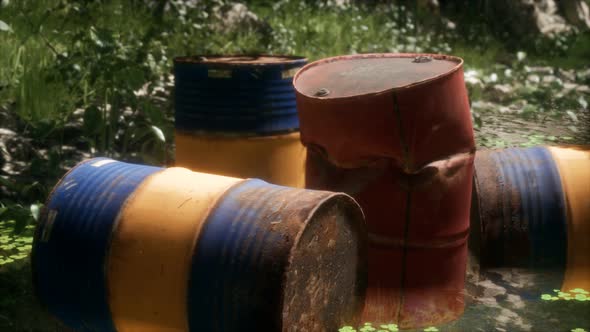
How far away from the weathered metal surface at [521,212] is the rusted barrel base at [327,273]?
0.86m

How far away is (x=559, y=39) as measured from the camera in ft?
34.6

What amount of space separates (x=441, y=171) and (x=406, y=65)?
2.14 ft

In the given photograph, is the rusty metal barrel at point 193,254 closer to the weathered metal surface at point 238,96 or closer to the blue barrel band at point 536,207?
the blue barrel band at point 536,207

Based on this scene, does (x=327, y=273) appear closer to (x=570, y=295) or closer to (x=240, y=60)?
(x=570, y=295)

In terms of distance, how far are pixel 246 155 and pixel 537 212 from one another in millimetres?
1461

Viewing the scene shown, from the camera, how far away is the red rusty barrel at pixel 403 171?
2.92m

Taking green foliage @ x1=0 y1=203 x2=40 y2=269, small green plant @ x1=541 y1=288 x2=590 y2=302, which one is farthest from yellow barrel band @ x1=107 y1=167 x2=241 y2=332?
small green plant @ x1=541 y1=288 x2=590 y2=302

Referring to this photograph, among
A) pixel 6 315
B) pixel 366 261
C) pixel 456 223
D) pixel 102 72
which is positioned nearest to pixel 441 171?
pixel 456 223

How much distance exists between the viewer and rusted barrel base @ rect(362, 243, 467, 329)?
10.1 ft

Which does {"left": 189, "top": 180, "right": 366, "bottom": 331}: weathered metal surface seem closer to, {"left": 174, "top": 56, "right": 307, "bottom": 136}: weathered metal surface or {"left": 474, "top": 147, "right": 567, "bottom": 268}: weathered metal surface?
{"left": 474, "top": 147, "right": 567, "bottom": 268}: weathered metal surface

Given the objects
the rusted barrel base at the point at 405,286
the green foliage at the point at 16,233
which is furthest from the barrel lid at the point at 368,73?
the green foliage at the point at 16,233

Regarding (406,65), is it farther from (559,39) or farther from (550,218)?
(559,39)

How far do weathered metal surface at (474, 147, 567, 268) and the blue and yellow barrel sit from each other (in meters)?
1.04

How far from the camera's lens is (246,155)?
3871mm
